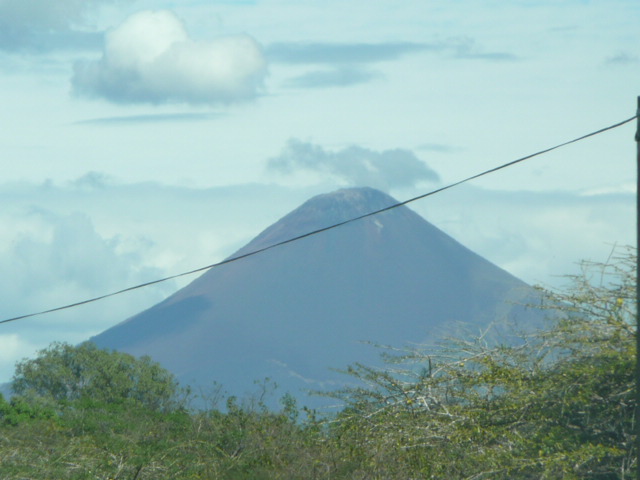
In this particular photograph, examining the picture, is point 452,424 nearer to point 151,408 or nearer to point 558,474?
point 558,474

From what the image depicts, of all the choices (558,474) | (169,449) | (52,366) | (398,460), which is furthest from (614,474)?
(52,366)

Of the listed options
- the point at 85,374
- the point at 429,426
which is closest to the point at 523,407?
the point at 429,426

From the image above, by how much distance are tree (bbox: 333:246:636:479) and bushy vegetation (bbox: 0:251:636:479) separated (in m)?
0.02

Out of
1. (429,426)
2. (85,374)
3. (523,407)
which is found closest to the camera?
(523,407)

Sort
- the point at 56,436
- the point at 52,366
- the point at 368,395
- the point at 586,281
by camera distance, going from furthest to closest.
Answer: the point at 52,366, the point at 56,436, the point at 368,395, the point at 586,281

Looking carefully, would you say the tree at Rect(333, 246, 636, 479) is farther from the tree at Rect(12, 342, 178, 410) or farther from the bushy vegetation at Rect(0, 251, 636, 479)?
the tree at Rect(12, 342, 178, 410)

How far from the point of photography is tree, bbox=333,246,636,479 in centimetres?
1162

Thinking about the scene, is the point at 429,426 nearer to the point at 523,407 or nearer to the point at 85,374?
the point at 523,407

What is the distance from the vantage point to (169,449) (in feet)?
62.4

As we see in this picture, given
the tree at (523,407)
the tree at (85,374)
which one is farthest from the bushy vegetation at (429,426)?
the tree at (85,374)

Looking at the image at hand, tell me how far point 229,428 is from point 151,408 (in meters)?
6.67

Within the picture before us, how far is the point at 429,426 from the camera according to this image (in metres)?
14.2

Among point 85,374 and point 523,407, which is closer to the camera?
point 523,407

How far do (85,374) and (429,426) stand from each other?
3550cm
